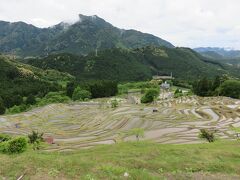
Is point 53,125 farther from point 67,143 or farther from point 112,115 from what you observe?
point 67,143

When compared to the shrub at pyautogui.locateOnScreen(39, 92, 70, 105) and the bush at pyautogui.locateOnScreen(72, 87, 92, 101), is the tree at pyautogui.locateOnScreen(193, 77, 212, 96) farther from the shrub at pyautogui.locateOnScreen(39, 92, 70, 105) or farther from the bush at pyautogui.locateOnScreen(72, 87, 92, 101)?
the shrub at pyautogui.locateOnScreen(39, 92, 70, 105)

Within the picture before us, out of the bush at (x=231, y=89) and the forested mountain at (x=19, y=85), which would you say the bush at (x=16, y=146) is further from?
the forested mountain at (x=19, y=85)

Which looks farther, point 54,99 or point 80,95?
point 80,95

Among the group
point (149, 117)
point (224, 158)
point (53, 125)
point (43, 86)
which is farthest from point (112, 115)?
point (43, 86)

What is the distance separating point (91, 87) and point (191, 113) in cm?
7902

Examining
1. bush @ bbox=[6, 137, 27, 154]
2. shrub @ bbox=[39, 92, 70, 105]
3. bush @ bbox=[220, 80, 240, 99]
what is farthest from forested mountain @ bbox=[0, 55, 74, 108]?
bush @ bbox=[6, 137, 27, 154]

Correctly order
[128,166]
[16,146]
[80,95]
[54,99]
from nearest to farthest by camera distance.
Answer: [128,166], [16,146], [54,99], [80,95]

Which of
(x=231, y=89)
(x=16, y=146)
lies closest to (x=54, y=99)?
(x=231, y=89)

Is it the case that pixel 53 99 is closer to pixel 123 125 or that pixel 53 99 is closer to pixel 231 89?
pixel 123 125

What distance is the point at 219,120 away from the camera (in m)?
72.6

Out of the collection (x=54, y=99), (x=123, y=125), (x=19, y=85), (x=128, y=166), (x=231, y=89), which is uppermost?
(x=128, y=166)

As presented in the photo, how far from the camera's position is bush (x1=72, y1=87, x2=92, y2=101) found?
142m

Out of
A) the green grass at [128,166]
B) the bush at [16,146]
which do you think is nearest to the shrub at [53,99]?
the bush at [16,146]

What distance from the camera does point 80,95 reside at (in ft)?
467
